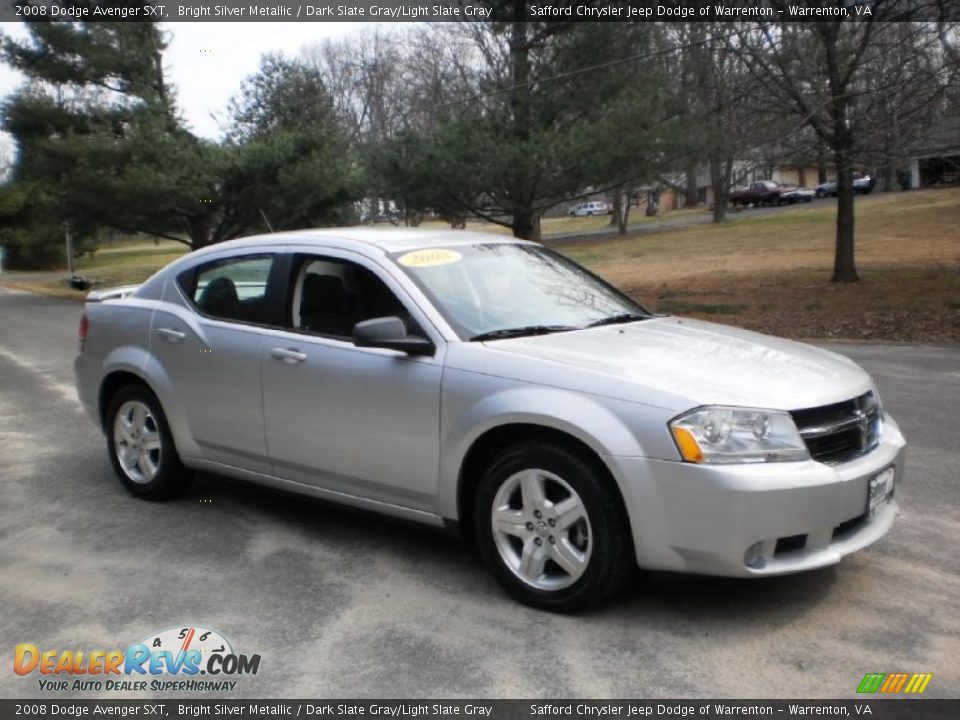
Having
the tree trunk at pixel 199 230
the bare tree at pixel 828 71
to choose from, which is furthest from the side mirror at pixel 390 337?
the tree trunk at pixel 199 230

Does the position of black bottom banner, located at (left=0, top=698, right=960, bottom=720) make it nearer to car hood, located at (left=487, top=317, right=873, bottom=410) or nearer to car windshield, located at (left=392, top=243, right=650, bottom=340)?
car hood, located at (left=487, top=317, right=873, bottom=410)

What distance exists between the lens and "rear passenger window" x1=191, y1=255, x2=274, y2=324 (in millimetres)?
5324

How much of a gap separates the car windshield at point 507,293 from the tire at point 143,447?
2.01 meters

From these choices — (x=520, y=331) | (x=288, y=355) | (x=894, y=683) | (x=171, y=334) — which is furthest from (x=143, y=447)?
(x=894, y=683)

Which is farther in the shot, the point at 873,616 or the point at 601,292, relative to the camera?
the point at 601,292

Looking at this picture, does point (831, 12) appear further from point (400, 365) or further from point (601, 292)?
point (400, 365)

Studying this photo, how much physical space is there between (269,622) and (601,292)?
2571mm

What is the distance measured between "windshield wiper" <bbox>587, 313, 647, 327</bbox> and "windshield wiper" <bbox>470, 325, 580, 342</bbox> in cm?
21

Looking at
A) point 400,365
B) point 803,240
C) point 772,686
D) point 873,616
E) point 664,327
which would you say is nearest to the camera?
point 772,686

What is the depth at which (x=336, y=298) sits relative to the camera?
Answer: 499cm

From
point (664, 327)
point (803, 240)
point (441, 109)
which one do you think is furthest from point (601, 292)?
point (803, 240)

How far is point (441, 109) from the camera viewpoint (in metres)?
20.9

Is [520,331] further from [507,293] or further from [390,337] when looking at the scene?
[390,337]

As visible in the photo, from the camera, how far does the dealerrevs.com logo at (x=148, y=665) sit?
3570 millimetres
